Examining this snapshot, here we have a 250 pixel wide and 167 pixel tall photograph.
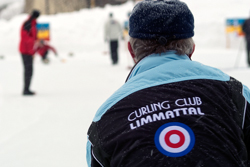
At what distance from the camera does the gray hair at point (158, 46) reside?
1.30 m

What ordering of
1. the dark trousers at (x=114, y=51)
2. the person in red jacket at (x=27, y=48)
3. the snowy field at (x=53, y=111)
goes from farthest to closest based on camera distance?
the dark trousers at (x=114, y=51) < the person in red jacket at (x=27, y=48) < the snowy field at (x=53, y=111)

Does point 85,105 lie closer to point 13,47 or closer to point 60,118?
point 60,118

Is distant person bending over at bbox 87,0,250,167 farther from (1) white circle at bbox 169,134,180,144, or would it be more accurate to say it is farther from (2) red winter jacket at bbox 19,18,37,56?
(2) red winter jacket at bbox 19,18,37,56

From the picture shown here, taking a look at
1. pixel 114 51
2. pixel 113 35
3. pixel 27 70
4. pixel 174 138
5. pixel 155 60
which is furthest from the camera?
pixel 113 35

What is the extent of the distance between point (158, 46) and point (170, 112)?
0.99ft

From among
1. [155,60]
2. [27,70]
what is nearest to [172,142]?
[155,60]

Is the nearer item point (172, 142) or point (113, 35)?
point (172, 142)

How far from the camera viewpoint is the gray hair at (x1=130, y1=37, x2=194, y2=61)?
130cm

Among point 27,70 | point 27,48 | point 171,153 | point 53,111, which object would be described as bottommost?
point 53,111

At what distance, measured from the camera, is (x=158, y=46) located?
130 cm

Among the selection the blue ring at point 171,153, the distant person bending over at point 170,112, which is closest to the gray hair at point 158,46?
the distant person bending over at point 170,112

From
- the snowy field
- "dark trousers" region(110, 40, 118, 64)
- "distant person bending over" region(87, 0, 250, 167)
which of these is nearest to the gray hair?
"distant person bending over" region(87, 0, 250, 167)

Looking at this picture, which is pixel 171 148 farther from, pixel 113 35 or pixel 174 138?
pixel 113 35

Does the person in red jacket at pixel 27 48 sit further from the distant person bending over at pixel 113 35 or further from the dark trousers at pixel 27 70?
the distant person bending over at pixel 113 35
